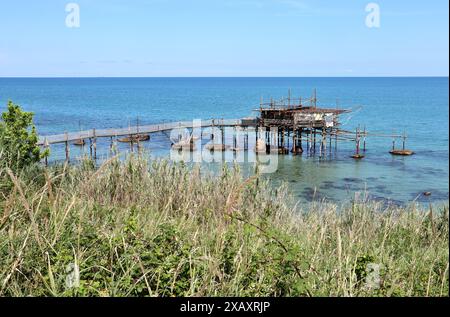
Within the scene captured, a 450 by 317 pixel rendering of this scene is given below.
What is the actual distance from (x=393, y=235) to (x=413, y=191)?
1785 centimetres

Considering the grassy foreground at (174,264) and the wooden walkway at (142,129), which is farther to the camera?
the wooden walkway at (142,129)

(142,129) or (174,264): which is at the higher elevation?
(174,264)

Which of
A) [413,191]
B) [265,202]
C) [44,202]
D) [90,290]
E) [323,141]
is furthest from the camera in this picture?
[323,141]

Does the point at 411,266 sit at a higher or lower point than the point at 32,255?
lower

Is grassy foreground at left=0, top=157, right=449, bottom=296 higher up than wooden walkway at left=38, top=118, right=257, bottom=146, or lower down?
higher up

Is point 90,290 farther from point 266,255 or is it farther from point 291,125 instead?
point 291,125

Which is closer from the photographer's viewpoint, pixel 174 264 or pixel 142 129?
pixel 174 264

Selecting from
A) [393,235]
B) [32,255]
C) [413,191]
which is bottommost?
[413,191]

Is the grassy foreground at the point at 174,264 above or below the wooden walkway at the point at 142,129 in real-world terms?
above

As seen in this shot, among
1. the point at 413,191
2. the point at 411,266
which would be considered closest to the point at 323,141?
the point at 413,191

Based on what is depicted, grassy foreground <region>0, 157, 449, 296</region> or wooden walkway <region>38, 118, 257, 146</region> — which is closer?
grassy foreground <region>0, 157, 449, 296</region>
